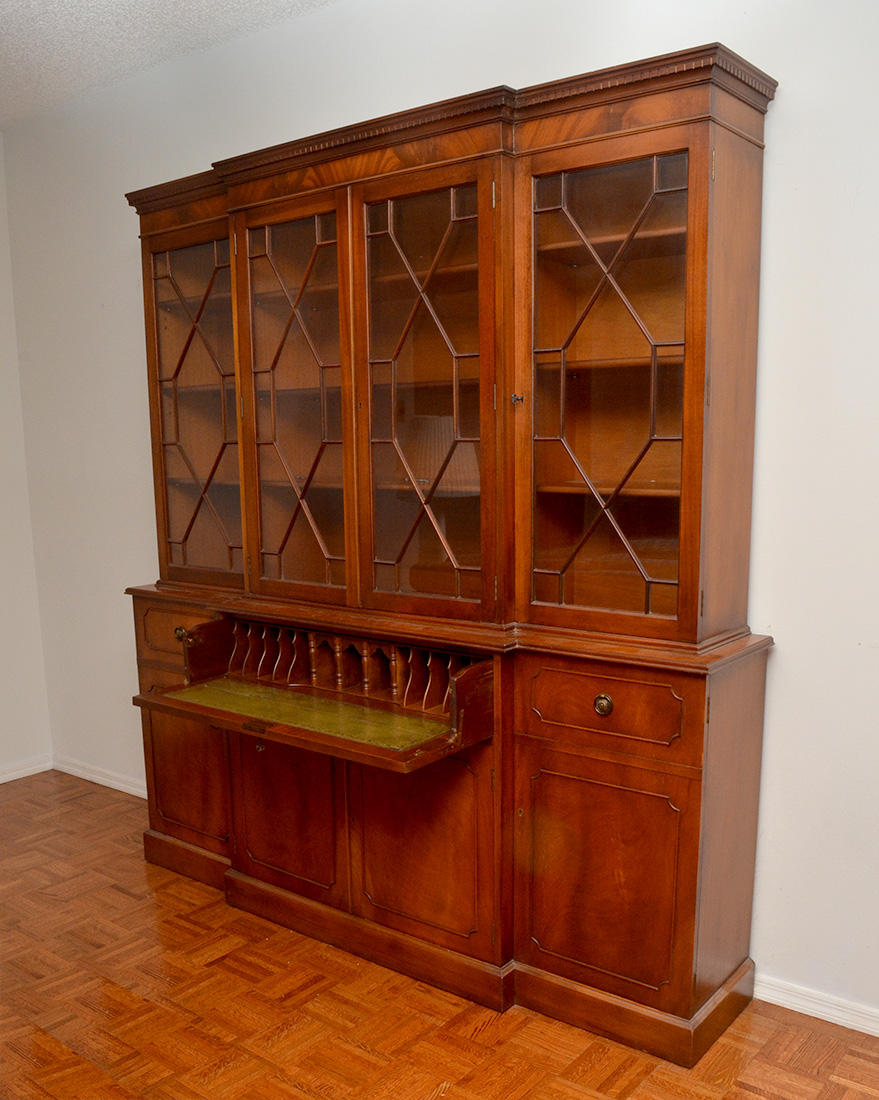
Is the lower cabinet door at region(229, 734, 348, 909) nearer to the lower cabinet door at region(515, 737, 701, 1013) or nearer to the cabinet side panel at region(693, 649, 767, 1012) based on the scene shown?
the lower cabinet door at region(515, 737, 701, 1013)

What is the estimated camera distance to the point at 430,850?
254 centimetres

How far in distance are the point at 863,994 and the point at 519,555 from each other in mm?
1394

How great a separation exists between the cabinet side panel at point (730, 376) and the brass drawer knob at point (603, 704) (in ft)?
0.90

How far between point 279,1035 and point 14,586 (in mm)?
2690

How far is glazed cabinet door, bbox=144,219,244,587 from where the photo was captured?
300cm

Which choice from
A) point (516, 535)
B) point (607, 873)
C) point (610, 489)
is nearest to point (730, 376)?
point (610, 489)

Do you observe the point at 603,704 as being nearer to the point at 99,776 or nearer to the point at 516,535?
the point at 516,535

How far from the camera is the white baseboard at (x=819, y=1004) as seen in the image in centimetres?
232

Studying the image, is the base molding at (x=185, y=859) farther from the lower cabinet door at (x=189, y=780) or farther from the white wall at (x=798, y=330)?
the white wall at (x=798, y=330)

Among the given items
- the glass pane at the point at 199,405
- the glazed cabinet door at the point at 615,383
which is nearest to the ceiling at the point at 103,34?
the glass pane at the point at 199,405

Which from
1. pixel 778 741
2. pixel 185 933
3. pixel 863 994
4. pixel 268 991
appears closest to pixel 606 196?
pixel 778 741

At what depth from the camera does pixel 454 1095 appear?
211 cm

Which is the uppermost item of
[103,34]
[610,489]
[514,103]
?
[103,34]

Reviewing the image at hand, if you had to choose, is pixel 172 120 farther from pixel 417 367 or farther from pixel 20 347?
pixel 417 367
